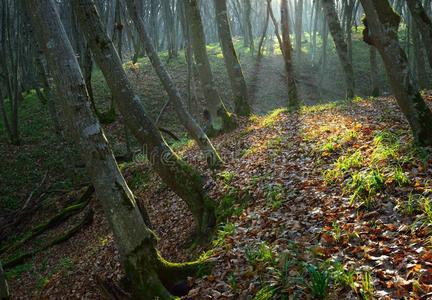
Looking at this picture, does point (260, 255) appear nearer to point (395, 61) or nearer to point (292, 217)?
point (292, 217)

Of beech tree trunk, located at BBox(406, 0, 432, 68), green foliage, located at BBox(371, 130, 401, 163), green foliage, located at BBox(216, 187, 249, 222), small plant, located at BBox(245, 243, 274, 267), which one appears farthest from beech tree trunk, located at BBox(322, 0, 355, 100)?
small plant, located at BBox(245, 243, 274, 267)

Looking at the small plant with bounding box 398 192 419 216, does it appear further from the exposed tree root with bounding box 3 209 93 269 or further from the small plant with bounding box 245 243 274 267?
the exposed tree root with bounding box 3 209 93 269

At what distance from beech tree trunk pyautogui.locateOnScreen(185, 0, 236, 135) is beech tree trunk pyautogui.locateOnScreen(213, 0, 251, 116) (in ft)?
4.75

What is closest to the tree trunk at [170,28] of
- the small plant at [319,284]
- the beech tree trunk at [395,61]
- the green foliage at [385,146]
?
the green foliage at [385,146]

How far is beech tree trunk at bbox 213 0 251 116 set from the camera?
1446 centimetres

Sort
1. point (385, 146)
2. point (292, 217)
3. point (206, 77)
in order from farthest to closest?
1. point (206, 77)
2. point (385, 146)
3. point (292, 217)

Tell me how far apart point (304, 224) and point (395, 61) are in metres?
3.02

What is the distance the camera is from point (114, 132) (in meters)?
18.2

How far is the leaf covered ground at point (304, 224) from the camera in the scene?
436cm

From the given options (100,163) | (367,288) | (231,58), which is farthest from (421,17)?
(100,163)

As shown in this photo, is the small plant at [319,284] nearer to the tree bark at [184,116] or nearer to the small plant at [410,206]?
the small plant at [410,206]

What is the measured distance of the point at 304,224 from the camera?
225 inches

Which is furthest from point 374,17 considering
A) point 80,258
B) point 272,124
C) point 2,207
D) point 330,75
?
point 330,75

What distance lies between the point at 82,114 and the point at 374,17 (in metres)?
4.67
